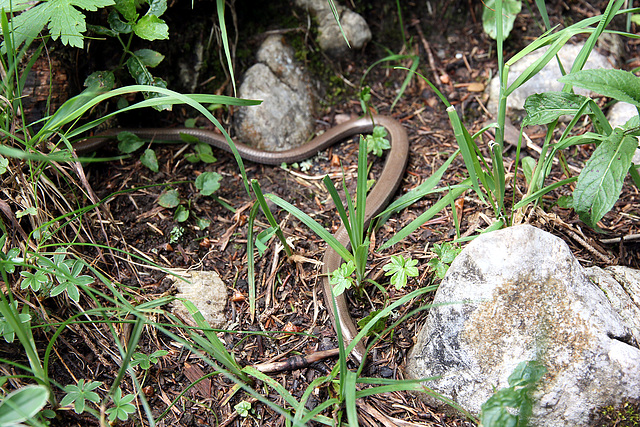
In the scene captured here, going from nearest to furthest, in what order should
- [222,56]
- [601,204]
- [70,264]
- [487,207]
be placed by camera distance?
[601,204] < [70,264] < [487,207] < [222,56]

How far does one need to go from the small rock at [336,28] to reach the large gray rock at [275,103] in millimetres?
293

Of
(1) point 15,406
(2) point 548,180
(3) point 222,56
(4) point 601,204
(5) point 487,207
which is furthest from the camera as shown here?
(3) point 222,56

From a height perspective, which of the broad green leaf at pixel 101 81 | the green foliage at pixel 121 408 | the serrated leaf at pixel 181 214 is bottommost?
the green foliage at pixel 121 408

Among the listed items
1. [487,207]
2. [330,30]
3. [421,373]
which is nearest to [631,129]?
[487,207]

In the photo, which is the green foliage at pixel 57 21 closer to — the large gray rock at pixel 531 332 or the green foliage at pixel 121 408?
the green foliage at pixel 121 408

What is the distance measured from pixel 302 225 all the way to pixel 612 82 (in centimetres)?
165

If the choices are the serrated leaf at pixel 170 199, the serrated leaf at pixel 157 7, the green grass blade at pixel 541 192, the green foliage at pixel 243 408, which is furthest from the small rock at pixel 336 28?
the green foliage at pixel 243 408

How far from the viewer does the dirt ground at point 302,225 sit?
2043mm

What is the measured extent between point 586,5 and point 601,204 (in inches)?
94.5

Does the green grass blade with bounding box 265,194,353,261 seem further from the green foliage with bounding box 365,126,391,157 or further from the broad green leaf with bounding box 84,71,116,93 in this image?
the broad green leaf with bounding box 84,71,116,93

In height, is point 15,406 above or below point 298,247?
above

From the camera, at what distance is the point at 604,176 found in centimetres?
184

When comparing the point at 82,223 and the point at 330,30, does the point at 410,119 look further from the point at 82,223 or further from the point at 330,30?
the point at 82,223

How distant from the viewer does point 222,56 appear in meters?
3.09
